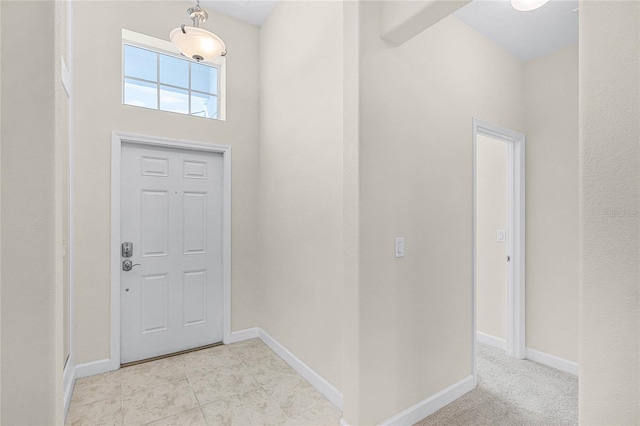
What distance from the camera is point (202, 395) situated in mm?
2271

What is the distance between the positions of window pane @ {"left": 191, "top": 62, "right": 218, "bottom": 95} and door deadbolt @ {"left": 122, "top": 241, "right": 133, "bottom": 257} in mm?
1659

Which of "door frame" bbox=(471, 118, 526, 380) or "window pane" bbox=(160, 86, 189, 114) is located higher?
"window pane" bbox=(160, 86, 189, 114)

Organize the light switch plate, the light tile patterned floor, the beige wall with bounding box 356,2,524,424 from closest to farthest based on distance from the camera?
the beige wall with bounding box 356,2,524,424, the light switch plate, the light tile patterned floor

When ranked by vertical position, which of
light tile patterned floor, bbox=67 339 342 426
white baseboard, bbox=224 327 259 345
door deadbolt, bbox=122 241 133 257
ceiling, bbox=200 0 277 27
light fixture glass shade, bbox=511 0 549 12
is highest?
ceiling, bbox=200 0 277 27

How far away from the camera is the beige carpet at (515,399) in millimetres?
2029

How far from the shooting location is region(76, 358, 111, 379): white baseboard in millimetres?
2487

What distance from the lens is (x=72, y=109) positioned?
2465 mm

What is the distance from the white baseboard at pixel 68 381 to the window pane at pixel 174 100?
228 cm

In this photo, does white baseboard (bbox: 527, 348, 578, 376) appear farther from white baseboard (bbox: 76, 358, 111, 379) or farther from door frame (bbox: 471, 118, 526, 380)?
white baseboard (bbox: 76, 358, 111, 379)

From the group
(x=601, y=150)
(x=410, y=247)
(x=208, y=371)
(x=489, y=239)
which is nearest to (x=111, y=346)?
(x=208, y=371)

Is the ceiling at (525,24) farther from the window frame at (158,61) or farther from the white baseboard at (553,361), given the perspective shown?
the white baseboard at (553,361)

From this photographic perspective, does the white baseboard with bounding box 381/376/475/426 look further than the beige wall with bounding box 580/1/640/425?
Yes

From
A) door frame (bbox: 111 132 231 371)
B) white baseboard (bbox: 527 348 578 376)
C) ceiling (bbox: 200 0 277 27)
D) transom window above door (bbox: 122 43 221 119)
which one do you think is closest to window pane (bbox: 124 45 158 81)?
transom window above door (bbox: 122 43 221 119)

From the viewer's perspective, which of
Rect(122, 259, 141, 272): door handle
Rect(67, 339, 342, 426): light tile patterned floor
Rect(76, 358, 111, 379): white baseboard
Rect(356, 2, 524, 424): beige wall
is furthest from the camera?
Rect(122, 259, 141, 272): door handle
